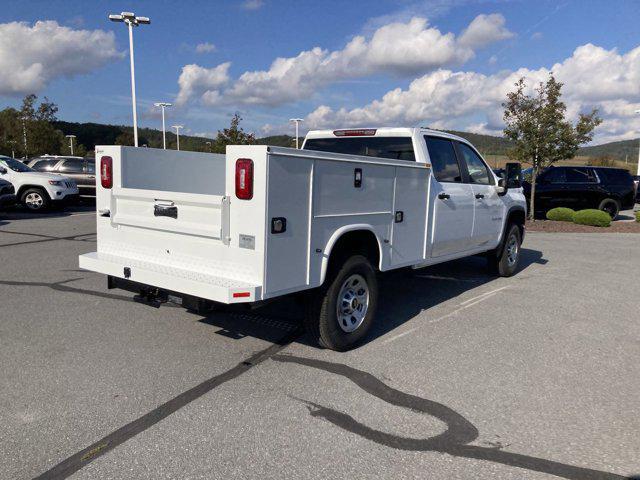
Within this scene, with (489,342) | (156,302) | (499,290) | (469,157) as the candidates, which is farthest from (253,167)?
(499,290)

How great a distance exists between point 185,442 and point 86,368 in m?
1.52

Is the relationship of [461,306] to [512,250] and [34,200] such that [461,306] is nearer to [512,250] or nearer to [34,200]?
[512,250]

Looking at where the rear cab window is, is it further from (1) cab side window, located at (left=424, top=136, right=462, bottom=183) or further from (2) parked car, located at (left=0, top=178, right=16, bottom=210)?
(2) parked car, located at (left=0, top=178, right=16, bottom=210)

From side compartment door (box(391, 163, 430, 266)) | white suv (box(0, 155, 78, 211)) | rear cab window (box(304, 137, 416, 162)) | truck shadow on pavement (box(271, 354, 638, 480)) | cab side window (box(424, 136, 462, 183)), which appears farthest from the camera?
white suv (box(0, 155, 78, 211))

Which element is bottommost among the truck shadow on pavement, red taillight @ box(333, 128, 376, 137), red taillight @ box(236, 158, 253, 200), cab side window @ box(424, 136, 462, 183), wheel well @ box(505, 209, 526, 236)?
the truck shadow on pavement

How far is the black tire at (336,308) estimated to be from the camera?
4459mm

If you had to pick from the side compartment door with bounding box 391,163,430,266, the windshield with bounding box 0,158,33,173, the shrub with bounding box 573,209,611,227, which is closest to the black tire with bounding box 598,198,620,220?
the shrub with bounding box 573,209,611,227

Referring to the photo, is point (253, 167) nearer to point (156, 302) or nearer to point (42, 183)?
point (156, 302)

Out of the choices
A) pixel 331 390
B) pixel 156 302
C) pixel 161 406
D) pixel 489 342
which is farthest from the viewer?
pixel 489 342

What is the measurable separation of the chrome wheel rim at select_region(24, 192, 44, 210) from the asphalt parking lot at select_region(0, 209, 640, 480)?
36.0 ft

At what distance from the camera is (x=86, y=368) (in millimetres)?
4188

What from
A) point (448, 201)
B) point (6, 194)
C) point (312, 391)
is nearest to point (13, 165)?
point (6, 194)

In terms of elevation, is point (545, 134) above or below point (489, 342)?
above

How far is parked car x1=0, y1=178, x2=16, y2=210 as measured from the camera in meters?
15.1
